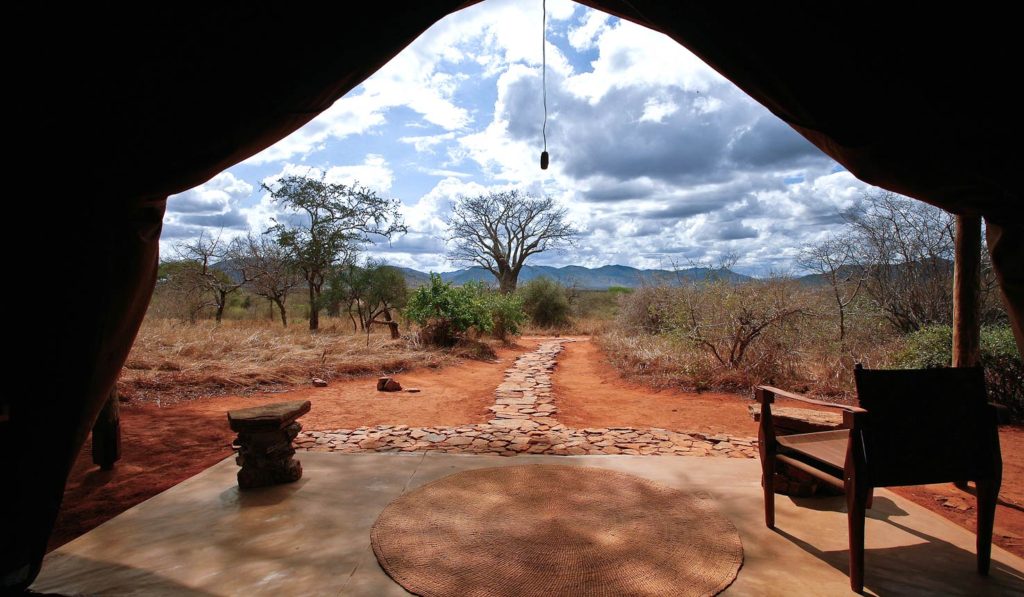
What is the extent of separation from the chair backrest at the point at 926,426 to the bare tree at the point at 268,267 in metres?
13.4

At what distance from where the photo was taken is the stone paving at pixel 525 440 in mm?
3771

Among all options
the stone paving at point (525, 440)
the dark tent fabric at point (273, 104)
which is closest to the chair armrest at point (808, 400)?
the dark tent fabric at point (273, 104)

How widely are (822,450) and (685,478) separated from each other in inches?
37.3

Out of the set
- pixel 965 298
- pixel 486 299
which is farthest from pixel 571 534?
pixel 486 299

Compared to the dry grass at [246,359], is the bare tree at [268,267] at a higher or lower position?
higher

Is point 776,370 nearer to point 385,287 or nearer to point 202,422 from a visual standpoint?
point 202,422

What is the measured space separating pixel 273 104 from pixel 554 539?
2.30 m

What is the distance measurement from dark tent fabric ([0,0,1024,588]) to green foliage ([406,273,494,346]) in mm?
7741

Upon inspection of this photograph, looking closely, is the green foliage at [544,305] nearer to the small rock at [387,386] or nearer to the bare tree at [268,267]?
the bare tree at [268,267]

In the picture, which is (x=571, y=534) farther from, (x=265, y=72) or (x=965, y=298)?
(x=965, y=298)

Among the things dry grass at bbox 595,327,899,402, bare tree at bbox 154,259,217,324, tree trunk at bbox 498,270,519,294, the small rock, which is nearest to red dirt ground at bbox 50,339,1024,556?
the small rock

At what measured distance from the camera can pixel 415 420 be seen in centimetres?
499

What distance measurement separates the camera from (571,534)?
2.28m

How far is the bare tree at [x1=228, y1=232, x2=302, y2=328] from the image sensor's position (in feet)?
42.8
